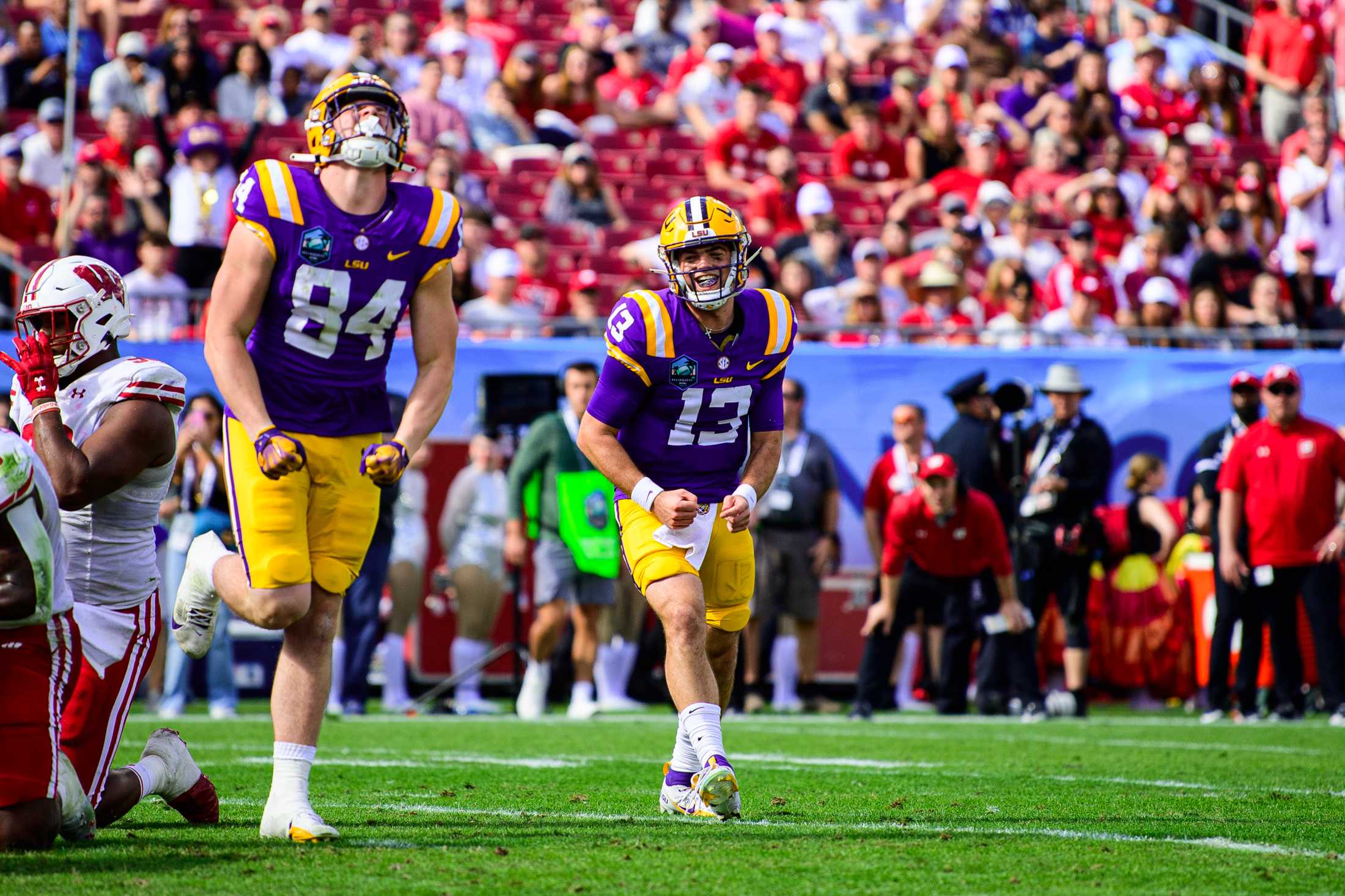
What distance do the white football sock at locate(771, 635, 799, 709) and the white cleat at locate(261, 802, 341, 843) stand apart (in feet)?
22.5

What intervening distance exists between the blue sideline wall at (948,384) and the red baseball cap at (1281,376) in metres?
1.58

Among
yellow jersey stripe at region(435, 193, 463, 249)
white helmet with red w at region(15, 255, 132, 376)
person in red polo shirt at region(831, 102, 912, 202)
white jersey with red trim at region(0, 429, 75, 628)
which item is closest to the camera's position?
white jersey with red trim at region(0, 429, 75, 628)

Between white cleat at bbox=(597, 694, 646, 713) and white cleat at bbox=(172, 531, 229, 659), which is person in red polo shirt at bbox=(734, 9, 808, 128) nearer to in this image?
white cleat at bbox=(597, 694, 646, 713)

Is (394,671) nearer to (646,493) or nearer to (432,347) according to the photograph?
(646,493)

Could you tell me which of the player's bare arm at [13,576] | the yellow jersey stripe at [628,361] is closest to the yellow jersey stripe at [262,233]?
the player's bare arm at [13,576]

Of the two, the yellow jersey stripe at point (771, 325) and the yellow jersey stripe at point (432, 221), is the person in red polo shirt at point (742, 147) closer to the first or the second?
the yellow jersey stripe at point (771, 325)

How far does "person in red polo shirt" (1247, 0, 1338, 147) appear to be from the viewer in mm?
17797

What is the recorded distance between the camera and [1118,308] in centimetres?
1415

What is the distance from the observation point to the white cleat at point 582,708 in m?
10.3

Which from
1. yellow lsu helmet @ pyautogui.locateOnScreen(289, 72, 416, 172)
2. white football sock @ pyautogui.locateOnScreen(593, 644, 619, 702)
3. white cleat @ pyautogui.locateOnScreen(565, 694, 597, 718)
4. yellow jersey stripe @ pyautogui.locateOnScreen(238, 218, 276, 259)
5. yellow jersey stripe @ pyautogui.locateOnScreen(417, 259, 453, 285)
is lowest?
white cleat @ pyautogui.locateOnScreen(565, 694, 597, 718)

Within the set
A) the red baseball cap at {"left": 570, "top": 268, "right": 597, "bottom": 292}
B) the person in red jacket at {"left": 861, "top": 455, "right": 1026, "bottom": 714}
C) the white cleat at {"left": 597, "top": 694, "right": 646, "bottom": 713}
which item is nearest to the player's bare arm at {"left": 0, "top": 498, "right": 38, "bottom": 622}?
the white cleat at {"left": 597, "top": 694, "right": 646, "bottom": 713}

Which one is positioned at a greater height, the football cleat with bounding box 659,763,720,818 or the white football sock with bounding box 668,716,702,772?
the white football sock with bounding box 668,716,702,772

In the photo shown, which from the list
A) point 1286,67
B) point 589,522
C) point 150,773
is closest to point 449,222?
point 150,773

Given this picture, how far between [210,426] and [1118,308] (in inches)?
295
